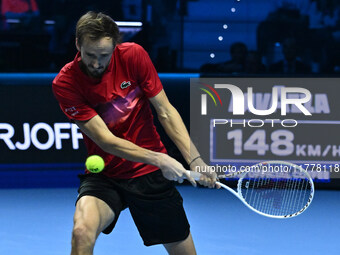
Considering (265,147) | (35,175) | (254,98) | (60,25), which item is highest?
(60,25)

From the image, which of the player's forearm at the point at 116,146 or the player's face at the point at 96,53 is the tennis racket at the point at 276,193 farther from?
the player's face at the point at 96,53

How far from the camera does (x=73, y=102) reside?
10.9 ft

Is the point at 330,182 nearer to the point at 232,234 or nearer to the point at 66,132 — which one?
the point at 232,234

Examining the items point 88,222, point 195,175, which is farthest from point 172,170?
point 88,222

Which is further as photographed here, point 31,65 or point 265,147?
point 31,65

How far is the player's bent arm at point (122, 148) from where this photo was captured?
3232 millimetres

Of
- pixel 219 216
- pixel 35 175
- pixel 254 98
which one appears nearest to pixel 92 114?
pixel 219 216

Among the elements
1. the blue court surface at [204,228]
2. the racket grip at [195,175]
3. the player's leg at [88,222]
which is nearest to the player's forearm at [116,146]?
the racket grip at [195,175]

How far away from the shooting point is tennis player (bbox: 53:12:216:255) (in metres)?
3.26

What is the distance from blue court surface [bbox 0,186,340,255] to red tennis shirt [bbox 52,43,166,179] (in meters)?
1.76

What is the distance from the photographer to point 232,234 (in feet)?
18.1

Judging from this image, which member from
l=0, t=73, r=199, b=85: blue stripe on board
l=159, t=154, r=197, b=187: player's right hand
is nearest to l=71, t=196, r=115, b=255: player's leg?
l=159, t=154, r=197, b=187: player's right hand

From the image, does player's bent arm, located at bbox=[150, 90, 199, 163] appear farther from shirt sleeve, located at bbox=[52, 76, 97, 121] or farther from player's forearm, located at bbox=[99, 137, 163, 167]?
shirt sleeve, located at bbox=[52, 76, 97, 121]

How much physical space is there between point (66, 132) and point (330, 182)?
2.94 metres
